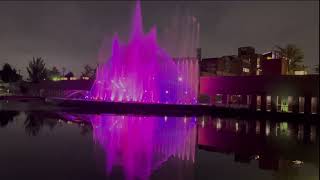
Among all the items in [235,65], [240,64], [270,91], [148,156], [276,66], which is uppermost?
[240,64]

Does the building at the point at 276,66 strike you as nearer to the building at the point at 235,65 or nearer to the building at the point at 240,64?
A: the building at the point at 240,64

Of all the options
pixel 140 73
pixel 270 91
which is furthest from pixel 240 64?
pixel 140 73

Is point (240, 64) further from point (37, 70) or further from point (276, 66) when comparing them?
point (37, 70)

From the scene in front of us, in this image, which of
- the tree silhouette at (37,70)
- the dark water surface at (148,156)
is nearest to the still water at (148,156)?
Answer: the dark water surface at (148,156)

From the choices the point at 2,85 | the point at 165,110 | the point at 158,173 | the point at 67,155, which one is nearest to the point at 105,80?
the point at 165,110

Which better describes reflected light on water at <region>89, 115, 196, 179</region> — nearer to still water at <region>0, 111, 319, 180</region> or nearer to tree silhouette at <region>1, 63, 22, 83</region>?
still water at <region>0, 111, 319, 180</region>

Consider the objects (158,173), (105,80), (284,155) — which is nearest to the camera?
(158,173)

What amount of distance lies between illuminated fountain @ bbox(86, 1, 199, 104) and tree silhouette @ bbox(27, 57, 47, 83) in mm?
61582

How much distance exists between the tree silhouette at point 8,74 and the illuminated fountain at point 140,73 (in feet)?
217

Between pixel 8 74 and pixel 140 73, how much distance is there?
7392 cm

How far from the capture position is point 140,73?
3428 cm

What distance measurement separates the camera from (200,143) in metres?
13.1

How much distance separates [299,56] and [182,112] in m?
40.4

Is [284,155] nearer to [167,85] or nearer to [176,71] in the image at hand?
[167,85]
